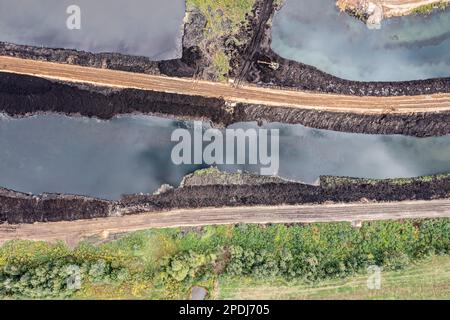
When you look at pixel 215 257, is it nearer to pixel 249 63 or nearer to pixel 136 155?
pixel 136 155

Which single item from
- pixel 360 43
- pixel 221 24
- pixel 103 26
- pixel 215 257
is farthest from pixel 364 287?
pixel 103 26

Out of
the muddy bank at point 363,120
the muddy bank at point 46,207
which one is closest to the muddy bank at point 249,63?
the muddy bank at point 363,120

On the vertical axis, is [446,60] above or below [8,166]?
above

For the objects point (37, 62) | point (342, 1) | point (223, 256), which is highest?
point (342, 1)

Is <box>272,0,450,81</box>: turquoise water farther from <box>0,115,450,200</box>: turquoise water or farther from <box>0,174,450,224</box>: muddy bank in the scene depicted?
<box>0,174,450,224</box>: muddy bank

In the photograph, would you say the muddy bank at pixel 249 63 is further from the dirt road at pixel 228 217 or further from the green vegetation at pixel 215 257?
the green vegetation at pixel 215 257

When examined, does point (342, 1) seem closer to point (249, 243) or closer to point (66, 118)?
point (249, 243)

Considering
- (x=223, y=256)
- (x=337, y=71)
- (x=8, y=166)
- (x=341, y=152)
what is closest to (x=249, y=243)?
(x=223, y=256)
